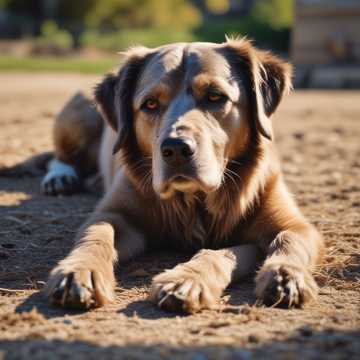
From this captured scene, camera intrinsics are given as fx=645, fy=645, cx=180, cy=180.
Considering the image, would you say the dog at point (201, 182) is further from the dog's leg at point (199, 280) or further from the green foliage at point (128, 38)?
the green foliage at point (128, 38)

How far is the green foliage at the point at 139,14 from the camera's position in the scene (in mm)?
39438

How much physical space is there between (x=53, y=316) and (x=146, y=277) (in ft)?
2.73

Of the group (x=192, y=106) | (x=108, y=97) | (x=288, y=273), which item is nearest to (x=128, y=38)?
(x=108, y=97)

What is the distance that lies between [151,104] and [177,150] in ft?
2.60

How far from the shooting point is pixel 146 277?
3736 millimetres

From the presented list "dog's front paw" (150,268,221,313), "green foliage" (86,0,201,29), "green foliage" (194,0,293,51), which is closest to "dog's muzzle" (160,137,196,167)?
"dog's front paw" (150,268,221,313)

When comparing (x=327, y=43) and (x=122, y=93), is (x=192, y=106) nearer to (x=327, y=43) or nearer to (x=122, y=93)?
(x=122, y=93)

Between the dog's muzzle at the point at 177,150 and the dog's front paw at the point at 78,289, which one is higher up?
the dog's muzzle at the point at 177,150

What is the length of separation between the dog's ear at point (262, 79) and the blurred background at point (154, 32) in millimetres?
13152

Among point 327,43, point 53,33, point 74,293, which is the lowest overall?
point 74,293

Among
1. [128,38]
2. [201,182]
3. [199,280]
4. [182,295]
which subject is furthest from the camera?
[128,38]

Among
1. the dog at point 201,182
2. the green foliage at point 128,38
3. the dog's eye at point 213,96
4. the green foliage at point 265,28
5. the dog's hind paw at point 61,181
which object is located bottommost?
the dog's hind paw at point 61,181

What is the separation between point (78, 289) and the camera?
10.3 ft

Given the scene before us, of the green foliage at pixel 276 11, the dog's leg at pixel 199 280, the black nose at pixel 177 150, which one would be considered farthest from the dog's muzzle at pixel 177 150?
the green foliage at pixel 276 11
